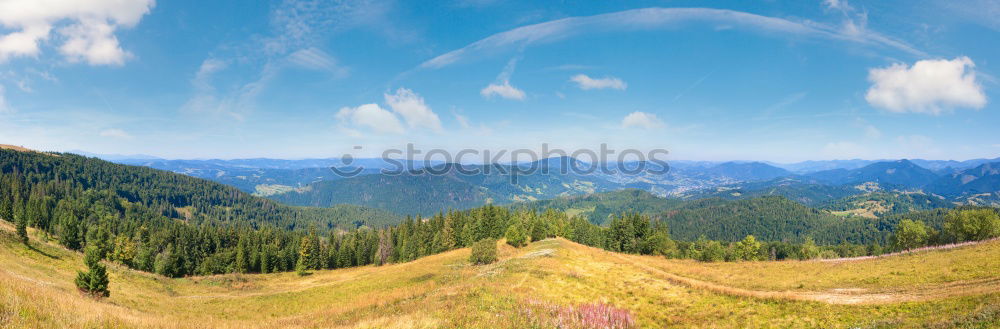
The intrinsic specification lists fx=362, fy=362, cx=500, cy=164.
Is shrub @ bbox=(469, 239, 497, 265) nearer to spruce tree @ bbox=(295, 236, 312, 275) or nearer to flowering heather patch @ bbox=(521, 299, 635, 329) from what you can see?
flowering heather patch @ bbox=(521, 299, 635, 329)

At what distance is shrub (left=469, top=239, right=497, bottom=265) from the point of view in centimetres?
5050

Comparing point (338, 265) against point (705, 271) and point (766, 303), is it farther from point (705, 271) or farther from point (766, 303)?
point (766, 303)

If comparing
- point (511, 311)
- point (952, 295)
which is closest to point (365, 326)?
point (511, 311)

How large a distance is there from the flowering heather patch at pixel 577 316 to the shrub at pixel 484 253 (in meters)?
30.0

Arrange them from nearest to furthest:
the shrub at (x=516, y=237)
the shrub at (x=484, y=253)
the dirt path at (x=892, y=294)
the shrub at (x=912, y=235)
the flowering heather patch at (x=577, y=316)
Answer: the flowering heather patch at (x=577, y=316), the dirt path at (x=892, y=294), the shrub at (x=484, y=253), the shrub at (x=516, y=237), the shrub at (x=912, y=235)

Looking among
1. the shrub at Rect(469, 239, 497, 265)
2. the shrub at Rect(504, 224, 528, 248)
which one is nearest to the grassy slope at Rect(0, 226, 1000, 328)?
the shrub at Rect(469, 239, 497, 265)

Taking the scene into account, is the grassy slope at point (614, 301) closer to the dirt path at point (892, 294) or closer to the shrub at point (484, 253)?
the dirt path at point (892, 294)

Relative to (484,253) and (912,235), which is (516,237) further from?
(912,235)

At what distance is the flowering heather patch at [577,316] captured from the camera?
17.2 meters

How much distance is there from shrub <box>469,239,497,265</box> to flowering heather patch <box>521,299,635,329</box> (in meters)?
30.0

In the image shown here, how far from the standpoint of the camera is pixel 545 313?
62.7ft

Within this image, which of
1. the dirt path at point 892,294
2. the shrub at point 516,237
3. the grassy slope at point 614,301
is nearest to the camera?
the grassy slope at point 614,301

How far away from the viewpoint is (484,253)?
5094 centimetres

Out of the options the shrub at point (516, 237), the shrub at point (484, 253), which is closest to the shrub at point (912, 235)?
the shrub at point (516, 237)
